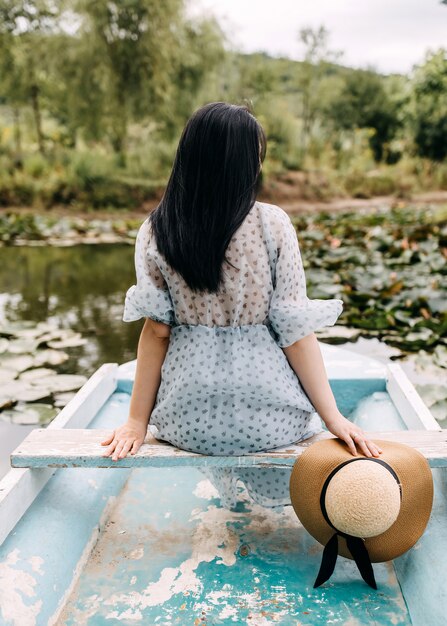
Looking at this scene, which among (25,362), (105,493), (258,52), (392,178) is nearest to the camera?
(105,493)

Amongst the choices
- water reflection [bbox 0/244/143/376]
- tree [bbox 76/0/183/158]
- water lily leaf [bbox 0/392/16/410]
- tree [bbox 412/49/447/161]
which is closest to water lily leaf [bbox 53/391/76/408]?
water lily leaf [bbox 0/392/16/410]

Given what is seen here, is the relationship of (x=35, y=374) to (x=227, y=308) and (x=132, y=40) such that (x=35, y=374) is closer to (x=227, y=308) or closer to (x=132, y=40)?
(x=227, y=308)

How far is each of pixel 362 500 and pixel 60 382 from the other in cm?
161

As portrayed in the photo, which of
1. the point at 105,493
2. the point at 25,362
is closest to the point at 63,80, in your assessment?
the point at 25,362

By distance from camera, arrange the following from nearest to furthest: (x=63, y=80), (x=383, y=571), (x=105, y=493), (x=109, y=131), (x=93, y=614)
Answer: (x=93, y=614), (x=383, y=571), (x=105, y=493), (x=63, y=80), (x=109, y=131)

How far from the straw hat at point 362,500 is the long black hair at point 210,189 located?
369 millimetres

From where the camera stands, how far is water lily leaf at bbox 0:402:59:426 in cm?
204

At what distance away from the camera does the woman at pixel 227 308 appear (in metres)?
1.10

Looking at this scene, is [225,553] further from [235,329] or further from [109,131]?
[109,131]

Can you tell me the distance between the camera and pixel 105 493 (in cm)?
131

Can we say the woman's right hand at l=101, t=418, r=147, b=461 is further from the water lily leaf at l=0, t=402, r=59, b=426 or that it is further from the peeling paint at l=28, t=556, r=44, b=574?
the water lily leaf at l=0, t=402, r=59, b=426

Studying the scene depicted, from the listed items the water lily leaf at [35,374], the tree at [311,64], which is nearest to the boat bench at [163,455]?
the water lily leaf at [35,374]

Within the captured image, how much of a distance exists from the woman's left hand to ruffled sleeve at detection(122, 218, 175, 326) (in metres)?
0.36

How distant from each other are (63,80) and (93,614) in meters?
9.54
